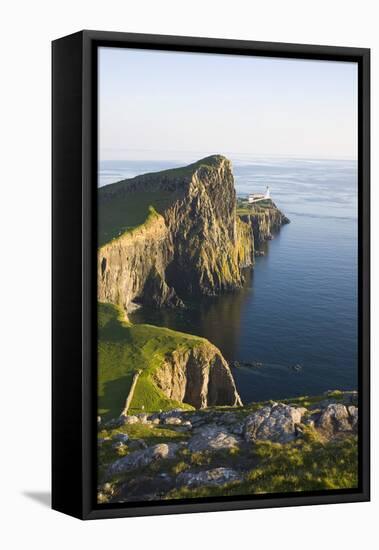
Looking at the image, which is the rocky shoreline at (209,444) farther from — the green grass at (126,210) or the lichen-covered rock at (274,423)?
the green grass at (126,210)

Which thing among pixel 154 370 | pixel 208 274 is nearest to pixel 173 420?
pixel 154 370

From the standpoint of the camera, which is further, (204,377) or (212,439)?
(204,377)

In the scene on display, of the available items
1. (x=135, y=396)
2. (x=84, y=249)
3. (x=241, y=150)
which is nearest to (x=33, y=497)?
(x=135, y=396)

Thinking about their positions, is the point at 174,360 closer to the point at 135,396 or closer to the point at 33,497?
the point at 135,396

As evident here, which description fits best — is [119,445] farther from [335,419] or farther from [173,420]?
[335,419]

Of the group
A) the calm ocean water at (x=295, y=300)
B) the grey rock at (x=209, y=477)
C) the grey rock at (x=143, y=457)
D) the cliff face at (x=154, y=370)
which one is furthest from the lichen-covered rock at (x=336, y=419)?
the grey rock at (x=143, y=457)

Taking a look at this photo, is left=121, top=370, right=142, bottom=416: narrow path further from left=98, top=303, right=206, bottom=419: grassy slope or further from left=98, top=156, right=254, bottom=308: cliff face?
left=98, top=156, right=254, bottom=308: cliff face

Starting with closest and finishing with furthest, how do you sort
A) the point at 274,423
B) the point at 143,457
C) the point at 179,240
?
1. the point at 143,457
2. the point at 179,240
3. the point at 274,423
